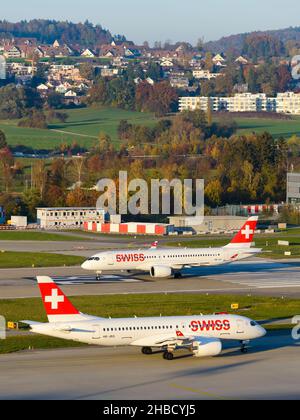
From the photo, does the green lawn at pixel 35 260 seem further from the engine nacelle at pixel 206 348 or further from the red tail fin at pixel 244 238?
the engine nacelle at pixel 206 348

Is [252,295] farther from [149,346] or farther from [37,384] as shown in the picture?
[37,384]

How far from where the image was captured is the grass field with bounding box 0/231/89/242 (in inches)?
6422

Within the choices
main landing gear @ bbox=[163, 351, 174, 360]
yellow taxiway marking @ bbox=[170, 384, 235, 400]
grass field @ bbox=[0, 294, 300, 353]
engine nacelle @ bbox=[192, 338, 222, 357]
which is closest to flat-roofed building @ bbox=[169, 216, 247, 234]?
grass field @ bbox=[0, 294, 300, 353]

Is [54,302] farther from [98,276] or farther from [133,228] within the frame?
[133,228]

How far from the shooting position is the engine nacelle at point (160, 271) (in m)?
120

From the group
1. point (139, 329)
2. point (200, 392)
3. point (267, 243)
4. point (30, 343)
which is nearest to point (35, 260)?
point (267, 243)

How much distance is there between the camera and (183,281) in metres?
121

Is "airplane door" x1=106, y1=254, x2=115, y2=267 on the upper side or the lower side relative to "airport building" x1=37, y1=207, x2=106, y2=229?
upper

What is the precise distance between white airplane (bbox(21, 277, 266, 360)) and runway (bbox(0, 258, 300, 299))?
32.5 metres

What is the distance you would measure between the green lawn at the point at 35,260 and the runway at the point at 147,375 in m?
53.4

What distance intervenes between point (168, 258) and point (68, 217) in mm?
63558

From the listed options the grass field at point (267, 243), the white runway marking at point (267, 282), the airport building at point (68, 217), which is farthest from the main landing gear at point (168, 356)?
the airport building at point (68, 217)

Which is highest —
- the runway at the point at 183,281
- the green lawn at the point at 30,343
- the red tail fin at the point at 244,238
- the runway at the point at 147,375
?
the red tail fin at the point at 244,238

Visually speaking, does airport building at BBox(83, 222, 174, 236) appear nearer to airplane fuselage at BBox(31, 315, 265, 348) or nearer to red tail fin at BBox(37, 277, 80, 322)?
airplane fuselage at BBox(31, 315, 265, 348)
